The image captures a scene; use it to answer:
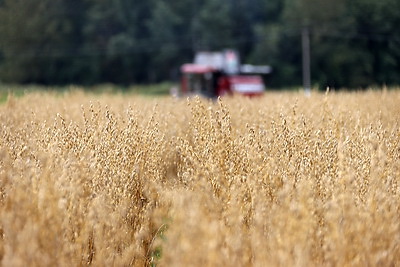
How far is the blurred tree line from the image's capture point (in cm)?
3797

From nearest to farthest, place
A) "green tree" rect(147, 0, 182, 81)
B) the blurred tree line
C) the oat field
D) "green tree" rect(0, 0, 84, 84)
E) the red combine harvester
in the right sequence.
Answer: the oat field
the red combine harvester
the blurred tree line
"green tree" rect(0, 0, 84, 84)
"green tree" rect(147, 0, 182, 81)

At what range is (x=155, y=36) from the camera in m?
41.2

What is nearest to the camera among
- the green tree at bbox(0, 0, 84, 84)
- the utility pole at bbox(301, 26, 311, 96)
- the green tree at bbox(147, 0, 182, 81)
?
the utility pole at bbox(301, 26, 311, 96)

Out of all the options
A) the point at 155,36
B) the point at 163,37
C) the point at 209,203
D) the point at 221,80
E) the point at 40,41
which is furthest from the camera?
the point at 155,36

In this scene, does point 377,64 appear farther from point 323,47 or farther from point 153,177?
point 153,177

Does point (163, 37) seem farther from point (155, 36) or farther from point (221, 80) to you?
point (221, 80)

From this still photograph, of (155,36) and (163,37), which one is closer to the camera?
(163,37)

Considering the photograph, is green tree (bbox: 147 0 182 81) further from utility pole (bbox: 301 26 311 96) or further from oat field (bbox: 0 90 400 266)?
oat field (bbox: 0 90 400 266)

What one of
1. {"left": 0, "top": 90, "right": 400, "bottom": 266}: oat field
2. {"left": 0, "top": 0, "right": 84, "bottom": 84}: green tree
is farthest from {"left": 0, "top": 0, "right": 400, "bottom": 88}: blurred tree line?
{"left": 0, "top": 90, "right": 400, "bottom": 266}: oat field

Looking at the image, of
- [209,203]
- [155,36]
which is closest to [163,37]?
[155,36]

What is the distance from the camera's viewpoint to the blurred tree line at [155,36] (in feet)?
125

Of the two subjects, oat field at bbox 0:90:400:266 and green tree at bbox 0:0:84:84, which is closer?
oat field at bbox 0:90:400:266

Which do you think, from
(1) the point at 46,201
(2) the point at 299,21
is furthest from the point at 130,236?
(2) the point at 299,21

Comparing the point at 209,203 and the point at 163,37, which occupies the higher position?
the point at 209,203
